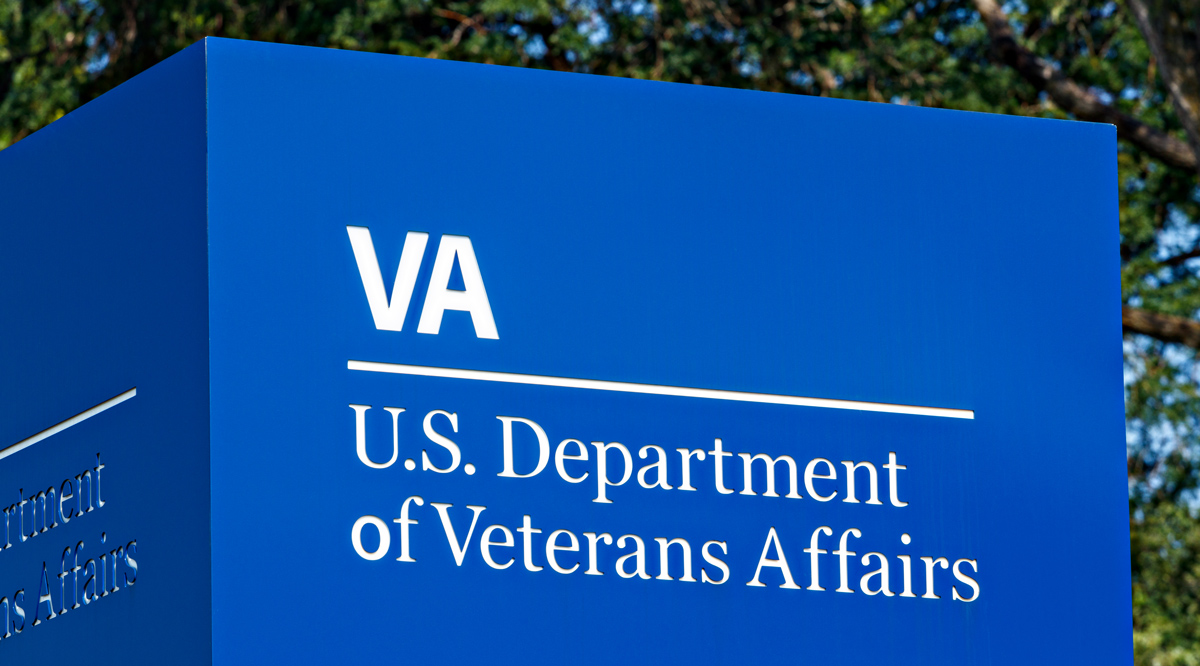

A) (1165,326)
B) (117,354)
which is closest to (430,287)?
(117,354)

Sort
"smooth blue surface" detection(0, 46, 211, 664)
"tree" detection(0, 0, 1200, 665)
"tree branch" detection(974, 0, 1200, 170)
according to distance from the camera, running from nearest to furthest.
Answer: "smooth blue surface" detection(0, 46, 211, 664) → "tree branch" detection(974, 0, 1200, 170) → "tree" detection(0, 0, 1200, 665)

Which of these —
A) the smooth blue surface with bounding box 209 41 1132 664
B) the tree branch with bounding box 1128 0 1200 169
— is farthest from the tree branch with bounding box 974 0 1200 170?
the smooth blue surface with bounding box 209 41 1132 664

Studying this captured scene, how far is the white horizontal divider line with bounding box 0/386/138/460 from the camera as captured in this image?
3.94 metres

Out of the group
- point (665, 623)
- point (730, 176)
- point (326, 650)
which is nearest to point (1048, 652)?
point (665, 623)

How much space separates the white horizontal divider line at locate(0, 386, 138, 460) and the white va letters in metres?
0.55

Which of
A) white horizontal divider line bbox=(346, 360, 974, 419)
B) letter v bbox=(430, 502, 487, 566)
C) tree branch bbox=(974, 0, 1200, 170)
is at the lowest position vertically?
letter v bbox=(430, 502, 487, 566)

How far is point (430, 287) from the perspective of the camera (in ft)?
12.6

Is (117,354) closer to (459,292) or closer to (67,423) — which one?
(67,423)

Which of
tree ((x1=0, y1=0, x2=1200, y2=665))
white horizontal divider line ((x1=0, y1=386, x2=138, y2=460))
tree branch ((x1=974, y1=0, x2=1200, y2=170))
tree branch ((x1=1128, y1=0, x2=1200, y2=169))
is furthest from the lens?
tree ((x1=0, y1=0, x2=1200, y2=665))

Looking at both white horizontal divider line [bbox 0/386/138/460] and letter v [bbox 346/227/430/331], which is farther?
white horizontal divider line [bbox 0/386/138/460]

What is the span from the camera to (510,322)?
3.88 m

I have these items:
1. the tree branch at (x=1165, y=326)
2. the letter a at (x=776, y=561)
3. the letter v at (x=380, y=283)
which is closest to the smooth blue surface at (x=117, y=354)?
the letter v at (x=380, y=283)

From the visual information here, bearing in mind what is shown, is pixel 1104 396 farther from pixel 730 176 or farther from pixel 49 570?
pixel 49 570

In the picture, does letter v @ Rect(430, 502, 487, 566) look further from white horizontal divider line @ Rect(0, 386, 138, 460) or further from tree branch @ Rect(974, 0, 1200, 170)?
tree branch @ Rect(974, 0, 1200, 170)
